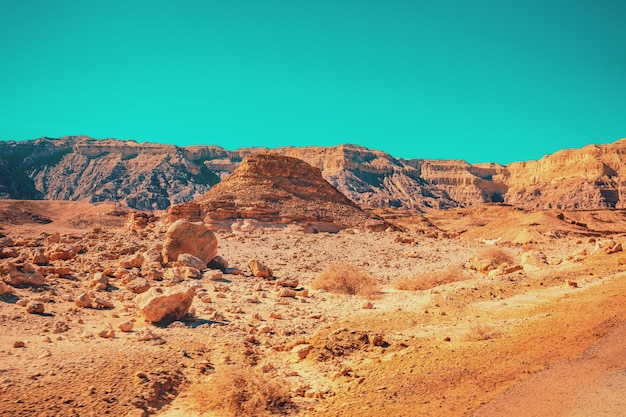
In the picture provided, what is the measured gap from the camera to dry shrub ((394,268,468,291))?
1449 centimetres

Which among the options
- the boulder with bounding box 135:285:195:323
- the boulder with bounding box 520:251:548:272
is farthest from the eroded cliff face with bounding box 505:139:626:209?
the boulder with bounding box 135:285:195:323

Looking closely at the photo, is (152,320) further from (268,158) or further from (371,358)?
(268,158)

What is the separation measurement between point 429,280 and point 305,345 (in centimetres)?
783

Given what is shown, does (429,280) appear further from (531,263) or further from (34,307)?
(34,307)

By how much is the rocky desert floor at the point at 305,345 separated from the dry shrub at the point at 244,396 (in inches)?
0.8

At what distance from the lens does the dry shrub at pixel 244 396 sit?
5941 millimetres

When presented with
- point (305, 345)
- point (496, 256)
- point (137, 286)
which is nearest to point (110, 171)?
point (496, 256)

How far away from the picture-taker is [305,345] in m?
8.08

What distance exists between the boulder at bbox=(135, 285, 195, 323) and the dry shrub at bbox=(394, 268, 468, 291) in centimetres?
718

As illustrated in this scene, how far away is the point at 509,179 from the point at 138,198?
107m

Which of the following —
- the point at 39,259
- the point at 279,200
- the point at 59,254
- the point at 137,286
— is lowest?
the point at 137,286

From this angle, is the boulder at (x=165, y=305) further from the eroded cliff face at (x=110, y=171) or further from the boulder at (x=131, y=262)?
the eroded cliff face at (x=110, y=171)

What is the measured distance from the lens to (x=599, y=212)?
2621 inches

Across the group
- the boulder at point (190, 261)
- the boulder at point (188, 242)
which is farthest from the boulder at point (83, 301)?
the boulder at point (188, 242)
